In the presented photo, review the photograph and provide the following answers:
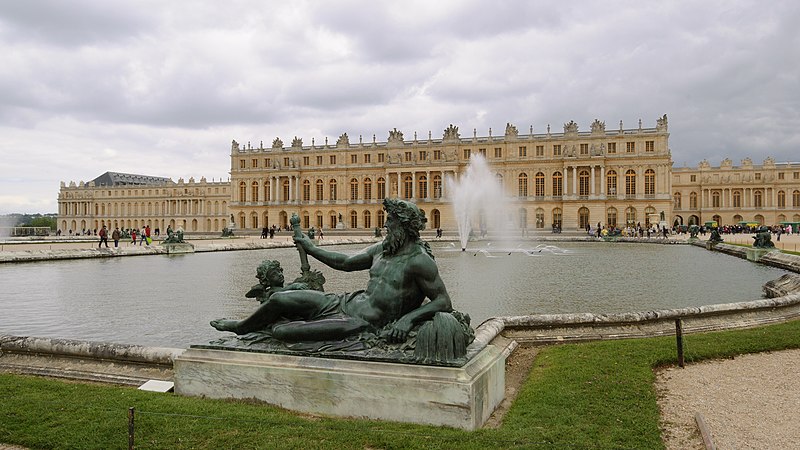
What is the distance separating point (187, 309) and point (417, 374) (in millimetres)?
8363

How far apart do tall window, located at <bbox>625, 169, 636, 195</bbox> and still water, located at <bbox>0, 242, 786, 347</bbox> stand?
165ft

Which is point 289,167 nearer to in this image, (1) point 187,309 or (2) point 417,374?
(1) point 187,309

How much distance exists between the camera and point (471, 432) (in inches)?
175

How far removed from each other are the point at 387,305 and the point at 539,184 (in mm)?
71640

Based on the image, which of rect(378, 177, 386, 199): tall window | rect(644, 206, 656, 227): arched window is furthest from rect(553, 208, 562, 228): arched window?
rect(378, 177, 386, 199): tall window

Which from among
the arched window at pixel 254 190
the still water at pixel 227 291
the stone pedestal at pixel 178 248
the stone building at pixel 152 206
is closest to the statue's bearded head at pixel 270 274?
the still water at pixel 227 291

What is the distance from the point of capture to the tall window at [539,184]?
7381 centimetres

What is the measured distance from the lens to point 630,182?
70562 mm

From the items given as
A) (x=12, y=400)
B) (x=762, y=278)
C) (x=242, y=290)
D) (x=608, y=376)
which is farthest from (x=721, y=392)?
(x=762, y=278)

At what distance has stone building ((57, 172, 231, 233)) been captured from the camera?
11044cm

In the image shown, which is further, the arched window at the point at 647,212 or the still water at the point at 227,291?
the arched window at the point at 647,212

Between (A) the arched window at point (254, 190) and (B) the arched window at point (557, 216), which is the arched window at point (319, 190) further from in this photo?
(B) the arched window at point (557, 216)

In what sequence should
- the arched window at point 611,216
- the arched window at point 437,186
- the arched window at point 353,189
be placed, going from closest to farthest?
the arched window at point 611,216 → the arched window at point 437,186 → the arched window at point 353,189

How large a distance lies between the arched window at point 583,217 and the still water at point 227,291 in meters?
49.9
